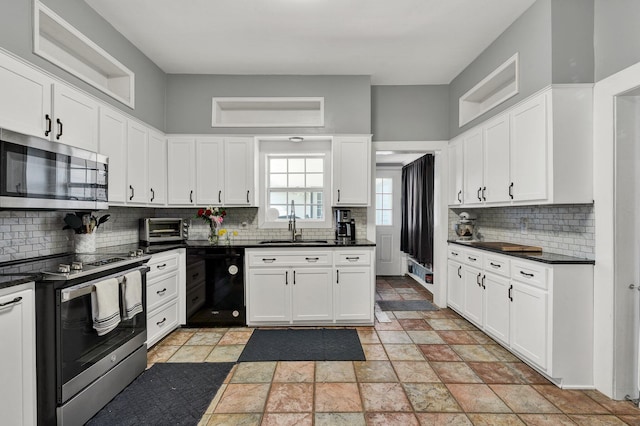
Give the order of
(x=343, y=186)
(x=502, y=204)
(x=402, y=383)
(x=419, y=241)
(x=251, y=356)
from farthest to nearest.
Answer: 1. (x=419, y=241)
2. (x=343, y=186)
3. (x=502, y=204)
4. (x=251, y=356)
5. (x=402, y=383)

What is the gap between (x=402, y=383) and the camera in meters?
2.37

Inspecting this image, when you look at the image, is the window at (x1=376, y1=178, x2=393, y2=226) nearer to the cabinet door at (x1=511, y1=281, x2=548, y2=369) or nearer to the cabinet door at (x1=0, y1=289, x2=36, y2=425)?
the cabinet door at (x1=511, y1=281, x2=548, y2=369)

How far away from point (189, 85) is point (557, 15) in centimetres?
376

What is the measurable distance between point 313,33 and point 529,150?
2.24 meters

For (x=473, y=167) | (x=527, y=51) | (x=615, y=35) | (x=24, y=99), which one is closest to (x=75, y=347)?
(x=24, y=99)

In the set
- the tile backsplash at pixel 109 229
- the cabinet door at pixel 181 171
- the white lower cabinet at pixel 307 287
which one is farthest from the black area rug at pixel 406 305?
the cabinet door at pixel 181 171

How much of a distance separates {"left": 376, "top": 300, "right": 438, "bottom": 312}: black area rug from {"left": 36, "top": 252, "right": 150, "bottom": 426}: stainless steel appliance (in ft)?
9.87

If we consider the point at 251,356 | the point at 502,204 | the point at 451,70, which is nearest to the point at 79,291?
the point at 251,356

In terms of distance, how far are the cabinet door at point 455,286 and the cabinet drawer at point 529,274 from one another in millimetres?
1026

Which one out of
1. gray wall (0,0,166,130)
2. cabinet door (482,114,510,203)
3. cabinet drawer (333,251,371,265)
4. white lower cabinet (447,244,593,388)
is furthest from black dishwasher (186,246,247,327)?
cabinet door (482,114,510,203)

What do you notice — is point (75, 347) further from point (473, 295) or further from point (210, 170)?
point (473, 295)

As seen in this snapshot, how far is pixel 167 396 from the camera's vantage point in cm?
221

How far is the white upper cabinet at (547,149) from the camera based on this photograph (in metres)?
2.37

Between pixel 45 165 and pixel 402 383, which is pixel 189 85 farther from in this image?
pixel 402 383
